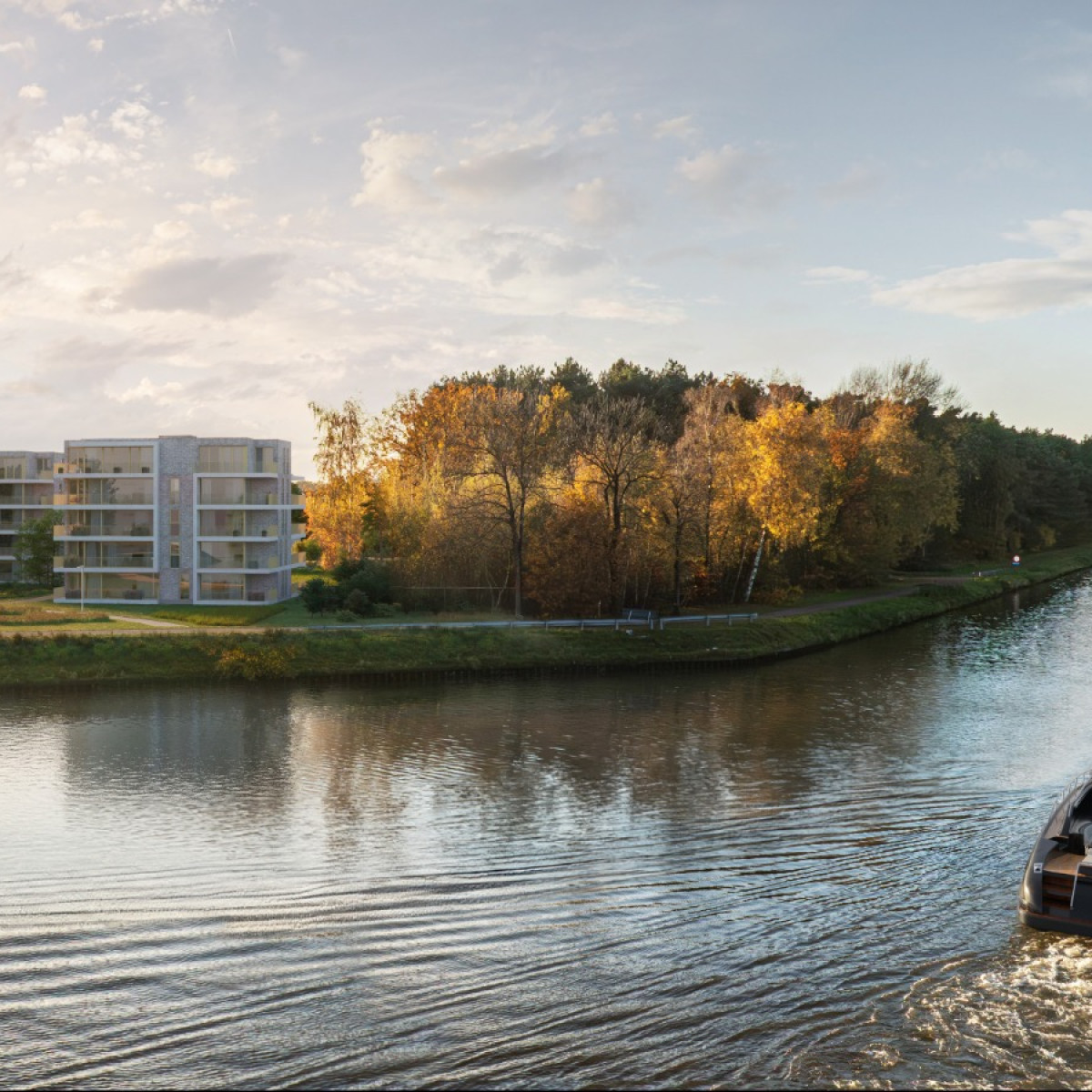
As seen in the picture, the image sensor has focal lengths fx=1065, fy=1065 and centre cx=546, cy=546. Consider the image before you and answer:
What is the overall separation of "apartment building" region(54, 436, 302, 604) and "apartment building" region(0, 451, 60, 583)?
21169 mm

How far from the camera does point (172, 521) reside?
60469 mm

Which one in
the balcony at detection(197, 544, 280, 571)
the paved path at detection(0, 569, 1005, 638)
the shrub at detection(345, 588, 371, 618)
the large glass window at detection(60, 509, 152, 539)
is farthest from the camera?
the large glass window at detection(60, 509, 152, 539)

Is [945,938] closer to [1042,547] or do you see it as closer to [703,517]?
[703,517]

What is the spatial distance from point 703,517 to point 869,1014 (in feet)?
143

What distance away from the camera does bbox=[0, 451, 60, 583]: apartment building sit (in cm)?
7956

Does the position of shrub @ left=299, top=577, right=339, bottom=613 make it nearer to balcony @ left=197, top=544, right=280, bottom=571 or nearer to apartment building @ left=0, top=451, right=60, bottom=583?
balcony @ left=197, top=544, right=280, bottom=571

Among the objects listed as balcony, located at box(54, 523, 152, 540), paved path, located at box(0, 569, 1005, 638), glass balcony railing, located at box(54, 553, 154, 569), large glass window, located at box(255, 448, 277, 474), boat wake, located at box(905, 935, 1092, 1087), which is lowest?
boat wake, located at box(905, 935, 1092, 1087)

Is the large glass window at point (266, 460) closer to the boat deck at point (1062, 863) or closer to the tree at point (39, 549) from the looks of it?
the tree at point (39, 549)

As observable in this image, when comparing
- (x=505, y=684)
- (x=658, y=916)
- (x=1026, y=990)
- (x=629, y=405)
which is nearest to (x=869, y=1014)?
(x=1026, y=990)

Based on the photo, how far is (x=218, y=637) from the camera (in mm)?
44500

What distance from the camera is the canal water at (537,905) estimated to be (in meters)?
11.3

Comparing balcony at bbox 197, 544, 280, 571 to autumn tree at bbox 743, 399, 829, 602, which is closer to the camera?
autumn tree at bbox 743, 399, 829, 602

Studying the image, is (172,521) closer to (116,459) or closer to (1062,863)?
(116,459)

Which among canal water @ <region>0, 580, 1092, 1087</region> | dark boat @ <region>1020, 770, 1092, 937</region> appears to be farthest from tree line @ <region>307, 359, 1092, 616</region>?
dark boat @ <region>1020, 770, 1092, 937</region>
